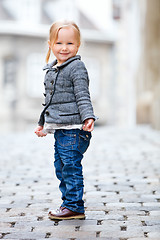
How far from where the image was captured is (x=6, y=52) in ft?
73.7

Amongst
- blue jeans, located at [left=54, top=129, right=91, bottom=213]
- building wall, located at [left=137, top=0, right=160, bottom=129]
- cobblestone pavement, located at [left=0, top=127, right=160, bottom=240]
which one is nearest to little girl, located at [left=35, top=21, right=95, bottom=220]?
blue jeans, located at [left=54, top=129, right=91, bottom=213]

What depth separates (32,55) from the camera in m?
22.8

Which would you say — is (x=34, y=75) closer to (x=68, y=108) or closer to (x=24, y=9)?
(x=24, y=9)

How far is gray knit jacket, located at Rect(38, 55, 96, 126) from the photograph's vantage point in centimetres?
295

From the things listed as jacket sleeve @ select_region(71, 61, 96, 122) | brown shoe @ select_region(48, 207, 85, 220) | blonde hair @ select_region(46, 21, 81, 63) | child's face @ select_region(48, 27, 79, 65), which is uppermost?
blonde hair @ select_region(46, 21, 81, 63)

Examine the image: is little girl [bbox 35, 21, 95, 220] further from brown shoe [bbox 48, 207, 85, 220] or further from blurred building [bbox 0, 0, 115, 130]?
blurred building [bbox 0, 0, 115, 130]

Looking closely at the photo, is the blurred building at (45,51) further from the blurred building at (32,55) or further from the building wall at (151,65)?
the building wall at (151,65)

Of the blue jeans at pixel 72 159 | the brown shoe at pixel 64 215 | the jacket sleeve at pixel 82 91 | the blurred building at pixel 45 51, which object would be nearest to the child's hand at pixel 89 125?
the jacket sleeve at pixel 82 91

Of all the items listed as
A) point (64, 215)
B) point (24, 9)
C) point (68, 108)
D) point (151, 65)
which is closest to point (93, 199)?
point (64, 215)

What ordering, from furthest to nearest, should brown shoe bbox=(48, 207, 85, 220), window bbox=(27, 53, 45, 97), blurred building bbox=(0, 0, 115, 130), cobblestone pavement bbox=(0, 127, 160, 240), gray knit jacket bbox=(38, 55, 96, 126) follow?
window bbox=(27, 53, 45, 97) → blurred building bbox=(0, 0, 115, 130) → brown shoe bbox=(48, 207, 85, 220) → gray knit jacket bbox=(38, 55, 96, 126) → cobblestone pavement bbox=(0, 127, 160, 240)

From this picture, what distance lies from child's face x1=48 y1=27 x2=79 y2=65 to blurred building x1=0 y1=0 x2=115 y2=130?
757 inches

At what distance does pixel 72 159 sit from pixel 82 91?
423 mm

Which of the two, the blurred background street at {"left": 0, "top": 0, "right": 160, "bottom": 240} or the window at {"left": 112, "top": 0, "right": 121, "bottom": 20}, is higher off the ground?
the window at {"left": 112, "top": 0, "right": 121, "bottom": 20}

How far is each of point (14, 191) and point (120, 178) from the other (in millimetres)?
1159
